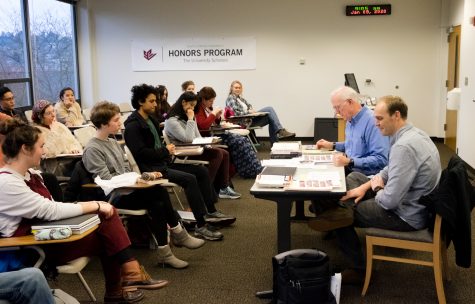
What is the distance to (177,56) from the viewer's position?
9688 millimetres

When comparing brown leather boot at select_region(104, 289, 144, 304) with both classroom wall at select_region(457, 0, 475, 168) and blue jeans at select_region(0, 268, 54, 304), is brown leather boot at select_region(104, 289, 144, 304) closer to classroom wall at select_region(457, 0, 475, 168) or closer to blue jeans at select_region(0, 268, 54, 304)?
blue jeans at select_region(0, 268, 54, 304)

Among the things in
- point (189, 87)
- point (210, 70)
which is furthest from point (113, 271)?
point (210, 70)

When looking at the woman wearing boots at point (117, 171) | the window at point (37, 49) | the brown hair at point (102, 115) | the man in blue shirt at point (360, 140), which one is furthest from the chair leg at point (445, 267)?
the window at point (37, 49)

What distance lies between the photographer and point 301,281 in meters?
2.67

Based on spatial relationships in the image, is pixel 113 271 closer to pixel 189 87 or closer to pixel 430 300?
pixel 430 300

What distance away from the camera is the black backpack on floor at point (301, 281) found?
2674mm

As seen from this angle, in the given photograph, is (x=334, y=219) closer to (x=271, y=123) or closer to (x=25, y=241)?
(x=25, y=241)

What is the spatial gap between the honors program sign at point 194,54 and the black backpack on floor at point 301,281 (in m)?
7.13

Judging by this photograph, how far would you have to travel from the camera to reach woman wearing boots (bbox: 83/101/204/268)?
3.51 metres

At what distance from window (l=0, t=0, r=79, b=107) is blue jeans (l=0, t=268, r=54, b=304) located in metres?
5.74

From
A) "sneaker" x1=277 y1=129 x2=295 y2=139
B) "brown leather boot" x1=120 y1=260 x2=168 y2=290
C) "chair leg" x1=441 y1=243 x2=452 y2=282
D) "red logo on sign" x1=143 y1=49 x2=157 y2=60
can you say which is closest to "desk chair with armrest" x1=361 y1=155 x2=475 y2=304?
"chair leg" x1=441 y1=243 x2=452 y2=282

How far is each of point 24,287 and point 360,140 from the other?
8.06ft

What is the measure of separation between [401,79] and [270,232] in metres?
5.89

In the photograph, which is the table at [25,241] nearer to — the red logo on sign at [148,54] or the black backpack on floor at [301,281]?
the black backpack on floor at [301,281]
